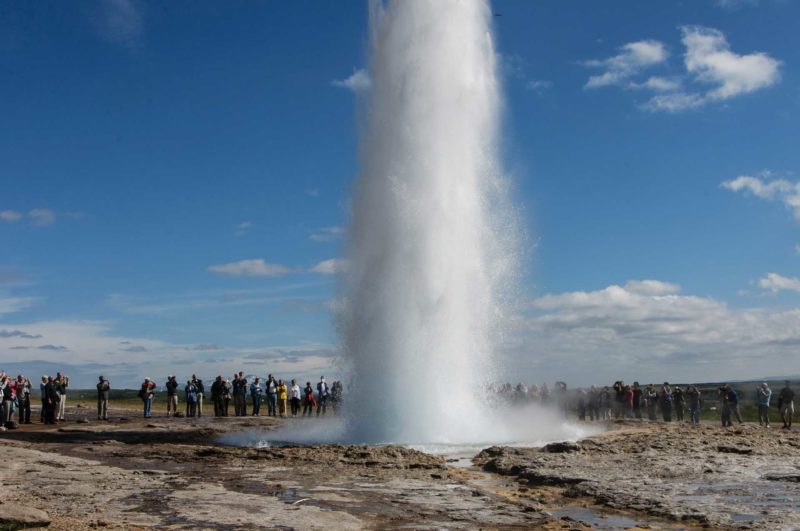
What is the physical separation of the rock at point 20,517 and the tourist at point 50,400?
69.7 feet

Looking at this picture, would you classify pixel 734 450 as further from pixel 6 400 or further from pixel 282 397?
pixel 6 400

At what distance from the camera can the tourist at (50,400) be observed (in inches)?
1134

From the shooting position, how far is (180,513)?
1032cm

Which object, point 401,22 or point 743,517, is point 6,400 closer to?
point 401,22

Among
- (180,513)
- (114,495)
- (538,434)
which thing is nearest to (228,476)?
(114,495)

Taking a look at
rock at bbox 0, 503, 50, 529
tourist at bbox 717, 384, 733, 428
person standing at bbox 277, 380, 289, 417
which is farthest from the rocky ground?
person standing at bbox 277, 380, 289, 417

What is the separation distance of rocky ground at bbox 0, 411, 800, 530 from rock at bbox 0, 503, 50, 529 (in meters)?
0.02

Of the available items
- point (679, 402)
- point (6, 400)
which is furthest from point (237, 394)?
point (679, 402)

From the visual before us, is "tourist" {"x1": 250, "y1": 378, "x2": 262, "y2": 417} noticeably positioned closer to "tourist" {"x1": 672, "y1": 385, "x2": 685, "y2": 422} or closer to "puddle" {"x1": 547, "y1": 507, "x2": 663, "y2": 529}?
"tourist" {"x1": 672, "y1": 385, "x2": 685, "y2": 422}

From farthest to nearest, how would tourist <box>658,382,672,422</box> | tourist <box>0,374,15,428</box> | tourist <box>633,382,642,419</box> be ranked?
1. tourist <box>633,382,642,419</box>
2. tourist <box>658,382,672,422</box>
3. tourist <box>0,374,15,428</box>

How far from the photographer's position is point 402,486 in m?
13.4

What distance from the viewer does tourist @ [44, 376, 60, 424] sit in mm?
28812

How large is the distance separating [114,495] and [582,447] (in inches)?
430

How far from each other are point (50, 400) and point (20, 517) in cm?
2182
